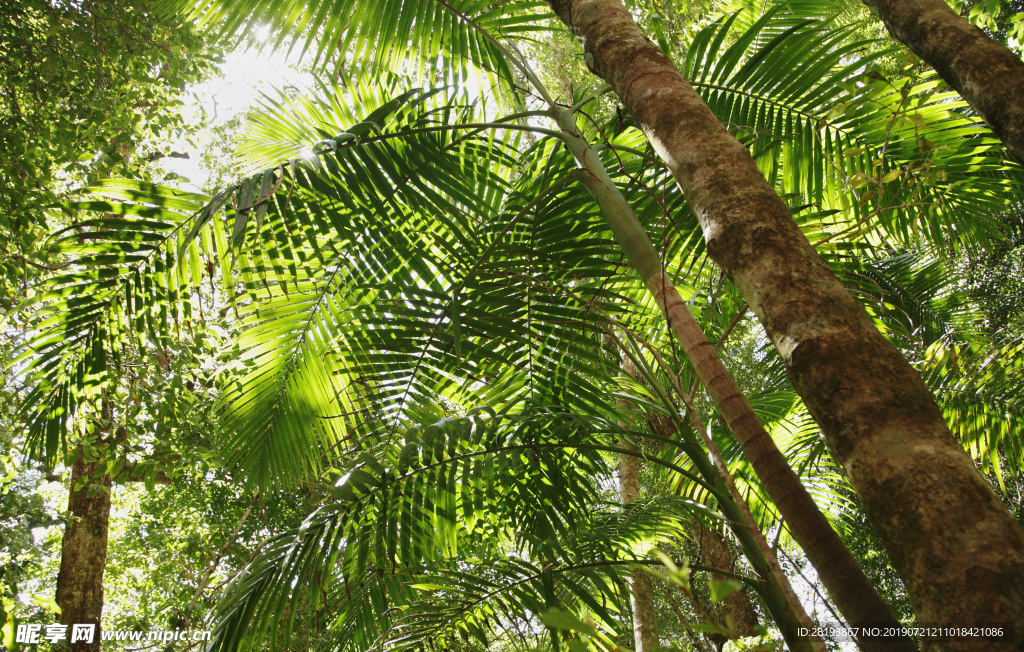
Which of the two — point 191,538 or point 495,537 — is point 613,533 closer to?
point 495,537

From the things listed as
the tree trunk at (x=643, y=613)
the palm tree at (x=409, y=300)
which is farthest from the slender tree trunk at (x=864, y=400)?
the tree trunk at (x=643, y=613)

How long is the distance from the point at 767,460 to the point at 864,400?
0.91ft

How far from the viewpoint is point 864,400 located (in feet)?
2.21

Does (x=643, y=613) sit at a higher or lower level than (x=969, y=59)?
lower

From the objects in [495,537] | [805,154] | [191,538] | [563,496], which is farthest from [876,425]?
[191,538]

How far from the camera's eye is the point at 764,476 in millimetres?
919

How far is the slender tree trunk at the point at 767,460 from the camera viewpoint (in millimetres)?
763

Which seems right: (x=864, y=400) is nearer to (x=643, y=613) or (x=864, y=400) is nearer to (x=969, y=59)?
(x=969, y=59)

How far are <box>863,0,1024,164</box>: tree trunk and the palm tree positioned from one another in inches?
12.0

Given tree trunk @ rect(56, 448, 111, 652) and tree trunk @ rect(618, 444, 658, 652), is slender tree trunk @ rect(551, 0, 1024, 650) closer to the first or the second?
tree trunk @ rect(618, 444, 658, 652)

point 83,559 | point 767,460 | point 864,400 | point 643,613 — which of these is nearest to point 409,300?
point 767,460

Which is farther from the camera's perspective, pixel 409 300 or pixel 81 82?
pixel 81 82

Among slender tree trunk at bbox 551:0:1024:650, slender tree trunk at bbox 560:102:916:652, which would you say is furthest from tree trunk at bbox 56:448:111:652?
slender tree trunk at bbox 551:0:1024:650

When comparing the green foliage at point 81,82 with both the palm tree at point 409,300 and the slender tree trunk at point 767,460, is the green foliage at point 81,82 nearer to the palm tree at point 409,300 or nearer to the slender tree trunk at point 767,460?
the palm tree at point 409,300
